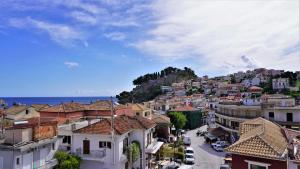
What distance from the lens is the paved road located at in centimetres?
4166

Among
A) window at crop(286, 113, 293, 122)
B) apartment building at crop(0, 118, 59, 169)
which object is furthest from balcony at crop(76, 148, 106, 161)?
window at crop(286, 113, 293, 122)

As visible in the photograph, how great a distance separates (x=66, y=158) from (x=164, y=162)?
55.8 ft

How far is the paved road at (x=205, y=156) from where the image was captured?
A: 41.7m

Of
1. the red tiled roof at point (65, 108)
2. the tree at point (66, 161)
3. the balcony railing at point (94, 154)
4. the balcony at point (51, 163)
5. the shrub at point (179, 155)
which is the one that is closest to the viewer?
the balcony at point (51, 163)

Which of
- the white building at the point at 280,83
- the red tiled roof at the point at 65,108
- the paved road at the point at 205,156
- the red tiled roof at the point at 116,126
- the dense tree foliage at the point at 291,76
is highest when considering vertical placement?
the dense tree foliage at the point at 291,76

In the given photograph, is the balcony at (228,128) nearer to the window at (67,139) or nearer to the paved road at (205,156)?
the paved road at (205,156)

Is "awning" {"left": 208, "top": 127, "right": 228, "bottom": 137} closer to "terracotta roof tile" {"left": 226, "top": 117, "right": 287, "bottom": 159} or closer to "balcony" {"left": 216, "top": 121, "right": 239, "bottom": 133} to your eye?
"balcony" {"left": 216, "top": 121, "right": 239, "bottom": 133}

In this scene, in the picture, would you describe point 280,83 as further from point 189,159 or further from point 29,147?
point 29,147

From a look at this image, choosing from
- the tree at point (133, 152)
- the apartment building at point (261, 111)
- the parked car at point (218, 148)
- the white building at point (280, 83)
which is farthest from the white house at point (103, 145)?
the white building at point (280, 83)

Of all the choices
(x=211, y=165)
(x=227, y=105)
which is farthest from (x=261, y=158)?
(x=227, y=105)

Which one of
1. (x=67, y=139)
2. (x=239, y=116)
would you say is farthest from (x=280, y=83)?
(x=67, y=139)

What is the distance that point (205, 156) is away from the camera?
48688mm

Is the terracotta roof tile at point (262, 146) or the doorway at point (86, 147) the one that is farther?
the doorway at point (86, 147)

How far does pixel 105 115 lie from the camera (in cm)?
4366
